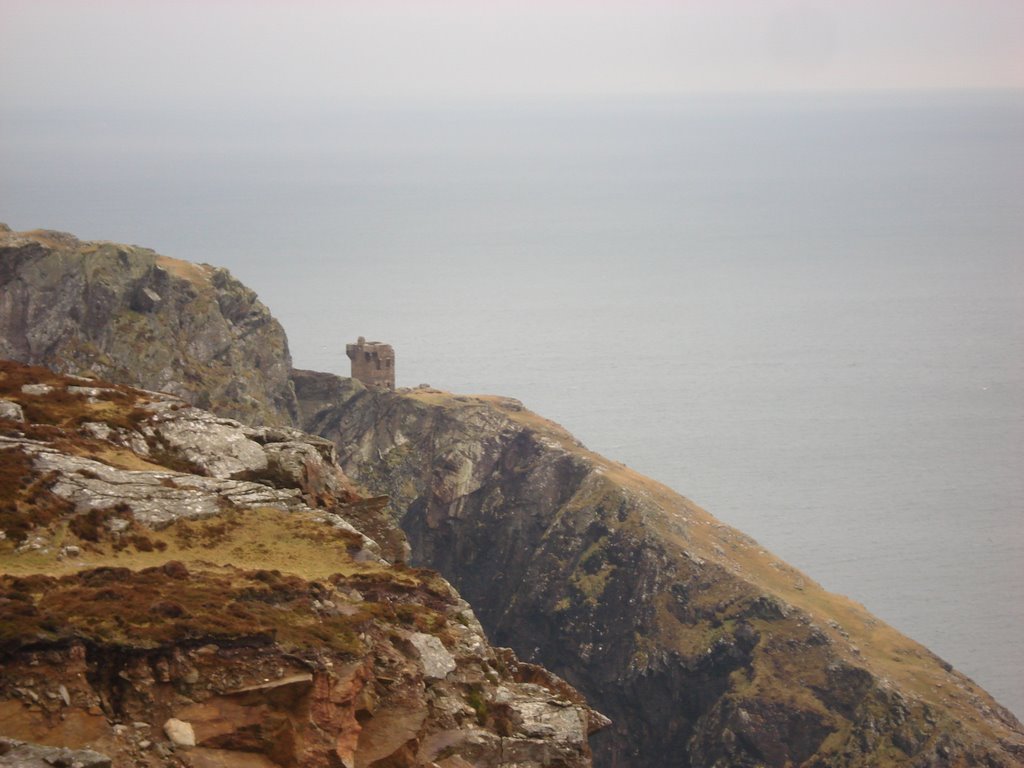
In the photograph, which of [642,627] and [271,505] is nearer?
[271,505]

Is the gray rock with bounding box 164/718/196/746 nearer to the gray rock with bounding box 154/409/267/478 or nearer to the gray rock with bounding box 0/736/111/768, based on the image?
the gray rock with bounding box 0/736/111/768

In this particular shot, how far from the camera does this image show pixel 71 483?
60.1 meters

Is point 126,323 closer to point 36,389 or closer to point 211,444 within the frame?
point 36,389

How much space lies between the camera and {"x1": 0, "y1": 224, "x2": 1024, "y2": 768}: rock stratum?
5743 inches

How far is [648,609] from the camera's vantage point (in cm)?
15775

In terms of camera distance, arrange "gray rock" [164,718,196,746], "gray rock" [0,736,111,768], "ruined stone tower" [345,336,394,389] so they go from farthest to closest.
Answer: "ruined stone tower" [345,336,394,389] < "gray rock" [164,718,196,746] < "gray rock" [0,736,111,768]

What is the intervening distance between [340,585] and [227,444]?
38.8ft

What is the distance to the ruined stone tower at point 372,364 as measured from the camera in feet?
578

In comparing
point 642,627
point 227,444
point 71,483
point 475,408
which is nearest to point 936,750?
point 642,627

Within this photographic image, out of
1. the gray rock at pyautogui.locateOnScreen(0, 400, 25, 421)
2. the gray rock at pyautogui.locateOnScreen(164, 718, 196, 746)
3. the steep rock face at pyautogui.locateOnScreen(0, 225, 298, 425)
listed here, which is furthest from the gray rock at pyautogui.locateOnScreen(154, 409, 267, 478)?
the steep rock face at pyautogui.locateOnScreen(0, 225, 298, 425)

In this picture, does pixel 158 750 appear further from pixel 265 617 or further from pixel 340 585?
pixel 340 585

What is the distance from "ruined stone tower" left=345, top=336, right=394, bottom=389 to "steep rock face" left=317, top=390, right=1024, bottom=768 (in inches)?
151

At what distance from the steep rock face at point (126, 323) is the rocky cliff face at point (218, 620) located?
74.7 m

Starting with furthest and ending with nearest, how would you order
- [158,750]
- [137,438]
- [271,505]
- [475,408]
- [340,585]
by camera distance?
[475,408]
[137,438]
[271,505]
[340,585]
[158,750]
